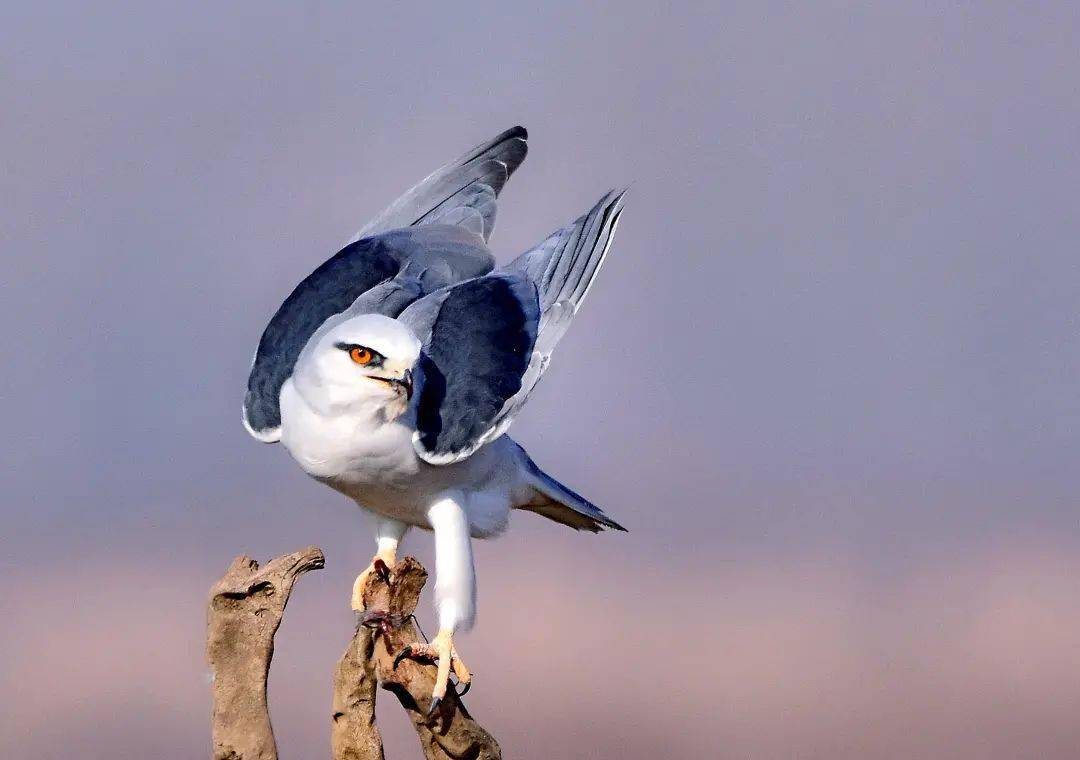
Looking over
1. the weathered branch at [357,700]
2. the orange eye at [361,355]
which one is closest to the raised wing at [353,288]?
the orange eye at [361,355]

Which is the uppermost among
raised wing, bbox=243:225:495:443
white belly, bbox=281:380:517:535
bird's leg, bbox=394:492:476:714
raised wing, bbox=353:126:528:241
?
raised wing, bbox=353:126:528:241

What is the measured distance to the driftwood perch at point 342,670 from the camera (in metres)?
3.75

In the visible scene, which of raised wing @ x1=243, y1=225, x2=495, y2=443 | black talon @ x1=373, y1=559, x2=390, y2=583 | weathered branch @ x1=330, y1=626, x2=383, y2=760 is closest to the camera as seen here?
weathered branch @ x1=330, y1=626, x2=383, y2=760

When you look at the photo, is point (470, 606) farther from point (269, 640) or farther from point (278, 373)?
point (278, 373)

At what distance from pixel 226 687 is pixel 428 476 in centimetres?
80

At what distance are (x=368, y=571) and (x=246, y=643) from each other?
74cm

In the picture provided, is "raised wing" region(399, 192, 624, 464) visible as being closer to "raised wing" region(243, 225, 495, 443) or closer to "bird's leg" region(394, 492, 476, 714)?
"raised wing" region(243, 225, 495, 443)

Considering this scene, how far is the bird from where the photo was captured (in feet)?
12.8

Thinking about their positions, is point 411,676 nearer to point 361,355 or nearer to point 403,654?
point 403,654

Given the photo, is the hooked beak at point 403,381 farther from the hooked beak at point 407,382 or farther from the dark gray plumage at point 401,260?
the dark gray plumage at point 401,260

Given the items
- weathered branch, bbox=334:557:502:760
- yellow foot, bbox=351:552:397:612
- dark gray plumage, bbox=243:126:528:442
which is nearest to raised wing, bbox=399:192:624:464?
dark gray plumage, bbox=243:126:528:442

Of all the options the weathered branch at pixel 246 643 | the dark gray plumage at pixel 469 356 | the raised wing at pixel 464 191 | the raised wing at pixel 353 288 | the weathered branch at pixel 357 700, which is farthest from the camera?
the raised wing at pixel 464 191

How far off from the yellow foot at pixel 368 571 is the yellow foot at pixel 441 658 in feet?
1.46

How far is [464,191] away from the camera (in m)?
5.16
